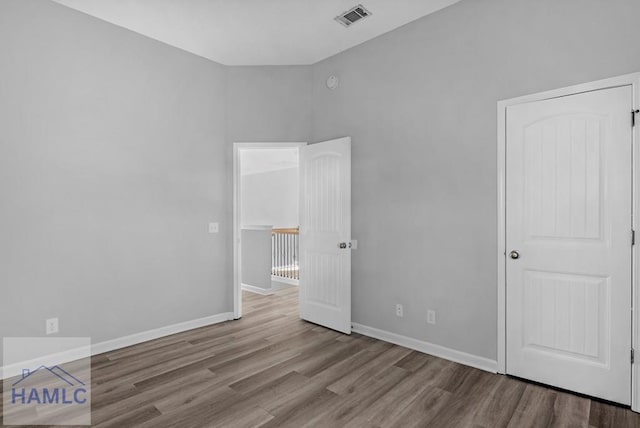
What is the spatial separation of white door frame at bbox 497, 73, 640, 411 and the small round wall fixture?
6.36ft

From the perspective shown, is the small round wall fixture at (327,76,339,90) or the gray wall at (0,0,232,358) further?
the small round wall fixture at (327,76,339,90)

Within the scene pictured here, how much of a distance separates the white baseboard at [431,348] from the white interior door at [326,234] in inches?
9.1

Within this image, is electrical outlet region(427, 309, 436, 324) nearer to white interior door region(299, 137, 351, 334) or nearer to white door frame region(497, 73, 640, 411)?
white door frame region(497, 73, 640, 411)

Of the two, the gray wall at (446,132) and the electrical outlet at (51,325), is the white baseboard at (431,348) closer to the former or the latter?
the gray wall at (446,132)

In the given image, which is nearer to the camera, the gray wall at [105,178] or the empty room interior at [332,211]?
the empty room interior at [332,211]

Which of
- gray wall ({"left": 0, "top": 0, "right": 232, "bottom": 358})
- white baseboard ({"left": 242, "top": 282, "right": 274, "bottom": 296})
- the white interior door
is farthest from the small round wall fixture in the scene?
white baseboard ({"left": 242, "top": 282, "right": 274, "bottom": 296})

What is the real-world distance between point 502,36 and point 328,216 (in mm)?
2388

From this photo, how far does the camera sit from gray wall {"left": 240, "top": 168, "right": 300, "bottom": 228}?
10.9 meters

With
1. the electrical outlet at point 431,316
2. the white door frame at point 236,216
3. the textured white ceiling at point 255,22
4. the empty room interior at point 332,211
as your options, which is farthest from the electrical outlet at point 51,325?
the electrical outlet at point 431,316

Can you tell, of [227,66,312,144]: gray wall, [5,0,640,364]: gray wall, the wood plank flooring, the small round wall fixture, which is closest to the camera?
the wood plank flooring

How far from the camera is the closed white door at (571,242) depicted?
7.81 ft

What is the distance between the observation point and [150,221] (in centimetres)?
372

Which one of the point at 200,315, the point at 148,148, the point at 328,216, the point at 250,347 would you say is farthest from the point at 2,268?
the point at 328,216

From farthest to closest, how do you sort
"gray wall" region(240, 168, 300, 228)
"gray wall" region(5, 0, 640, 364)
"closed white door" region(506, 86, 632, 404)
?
"gray wall" region(240, 168, 300, 228) < "gray wall" region(5, 0, 640, 364) < "closed white door" region(506, 86, 632, 404)
